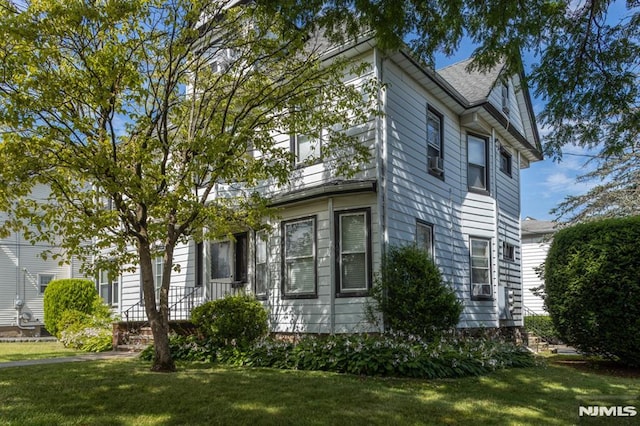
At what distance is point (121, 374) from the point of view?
7.83m

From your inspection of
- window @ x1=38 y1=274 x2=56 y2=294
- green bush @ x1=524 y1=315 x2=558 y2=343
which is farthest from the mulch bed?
window @ x1=38 y1=274 x2=56 y2=294

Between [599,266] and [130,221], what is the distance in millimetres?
8556

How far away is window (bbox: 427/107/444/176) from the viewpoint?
12320mm

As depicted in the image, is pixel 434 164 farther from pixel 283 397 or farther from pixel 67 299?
pixel 67 299

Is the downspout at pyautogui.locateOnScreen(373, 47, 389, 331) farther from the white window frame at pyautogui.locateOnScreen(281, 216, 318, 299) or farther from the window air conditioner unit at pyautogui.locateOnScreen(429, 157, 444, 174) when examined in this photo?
the window air conditioner unit at pyautogui.locateOnScreen(429, 157, 444, 174)

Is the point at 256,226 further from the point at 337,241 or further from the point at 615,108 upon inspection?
the point at 615,108

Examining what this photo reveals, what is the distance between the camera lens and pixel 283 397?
620 cm

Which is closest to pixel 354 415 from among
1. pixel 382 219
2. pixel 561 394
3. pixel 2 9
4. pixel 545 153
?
pixel 561 394

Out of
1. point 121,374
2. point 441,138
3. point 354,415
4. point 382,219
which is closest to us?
point 354,415

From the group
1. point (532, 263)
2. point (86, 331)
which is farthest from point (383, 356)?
point (532, 263)

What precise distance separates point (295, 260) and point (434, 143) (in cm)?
474

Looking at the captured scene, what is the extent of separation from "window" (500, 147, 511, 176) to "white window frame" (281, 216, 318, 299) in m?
7.33

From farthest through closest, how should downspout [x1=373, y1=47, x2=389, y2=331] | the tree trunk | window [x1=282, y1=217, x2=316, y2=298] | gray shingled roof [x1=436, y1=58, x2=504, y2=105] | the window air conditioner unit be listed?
1. gray shingled roof [x1=436, y1=58, x2=504, y2=105]
2. the window air conditioner unit
3. window [x1=282, y1=217, x2=316, y2=298]
4. downspout [x1=373, y1=47, x2=389, y2=331]
5. the tree trunk

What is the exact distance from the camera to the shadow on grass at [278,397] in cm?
535
